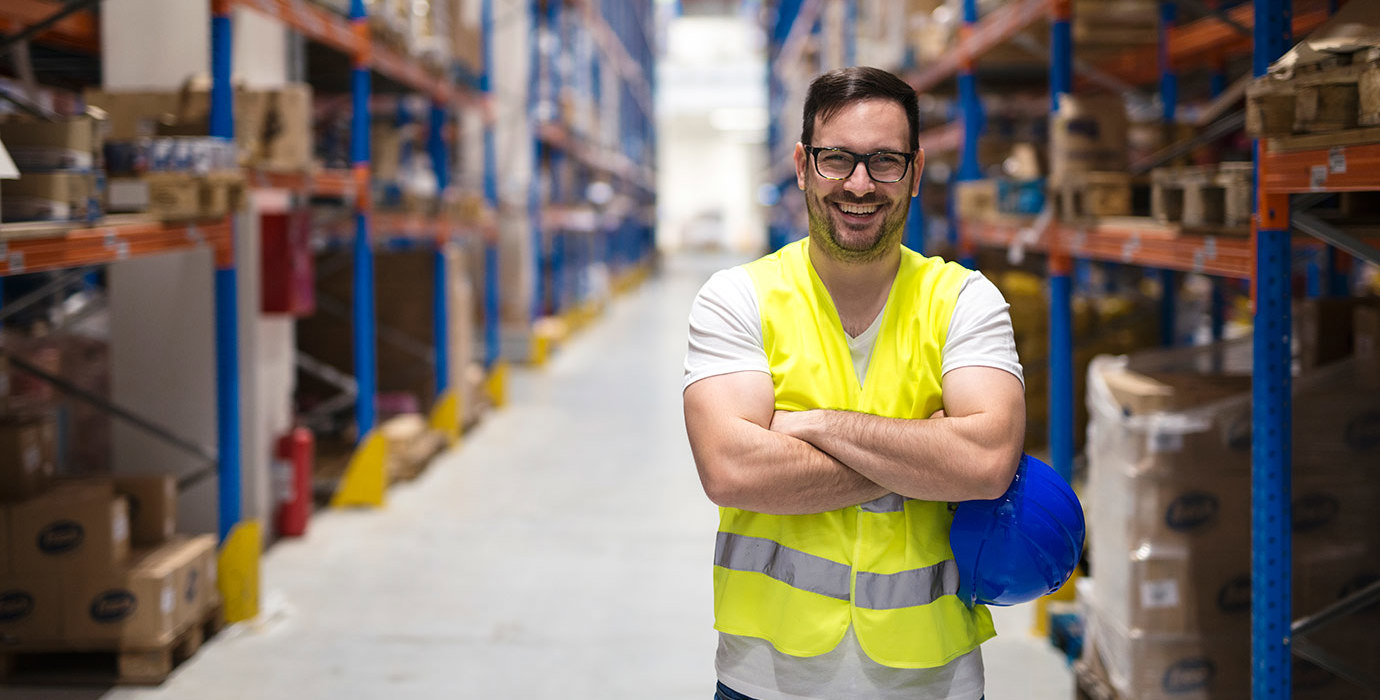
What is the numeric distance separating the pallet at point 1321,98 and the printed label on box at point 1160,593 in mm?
1358

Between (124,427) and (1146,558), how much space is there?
14.2 feet

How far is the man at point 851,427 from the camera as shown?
199cm

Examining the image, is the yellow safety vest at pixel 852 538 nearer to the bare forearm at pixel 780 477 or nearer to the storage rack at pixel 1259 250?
the bare forearm at pixel 780 477

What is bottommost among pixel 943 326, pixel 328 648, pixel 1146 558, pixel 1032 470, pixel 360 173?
pixel 328 648

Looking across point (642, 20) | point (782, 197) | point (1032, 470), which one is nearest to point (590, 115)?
point (782, 197)

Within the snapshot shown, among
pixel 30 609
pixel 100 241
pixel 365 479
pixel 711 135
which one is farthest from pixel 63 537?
pixel 711 135

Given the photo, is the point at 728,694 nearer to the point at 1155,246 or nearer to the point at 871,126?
the point at 871,126

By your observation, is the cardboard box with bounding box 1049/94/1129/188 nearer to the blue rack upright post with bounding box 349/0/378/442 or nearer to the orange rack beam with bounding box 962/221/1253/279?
the orange rack beam with bounding box 962/221/1253/279

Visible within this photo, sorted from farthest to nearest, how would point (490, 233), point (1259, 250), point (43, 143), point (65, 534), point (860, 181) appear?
point (490, 233) < point (65, 534) < point (43, 143) < point (1259, 250) < point (860, 181)

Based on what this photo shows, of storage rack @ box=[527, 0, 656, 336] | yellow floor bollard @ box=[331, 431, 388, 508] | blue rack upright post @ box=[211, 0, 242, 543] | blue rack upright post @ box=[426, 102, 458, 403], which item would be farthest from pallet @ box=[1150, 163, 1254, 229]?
storage rack @ box=[527, 0, 656, 336]

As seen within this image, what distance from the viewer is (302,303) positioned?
241 inches

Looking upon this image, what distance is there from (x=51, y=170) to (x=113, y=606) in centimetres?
150

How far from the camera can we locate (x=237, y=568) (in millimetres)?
4797

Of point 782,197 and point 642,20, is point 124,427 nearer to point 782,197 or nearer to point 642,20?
point 782,197
